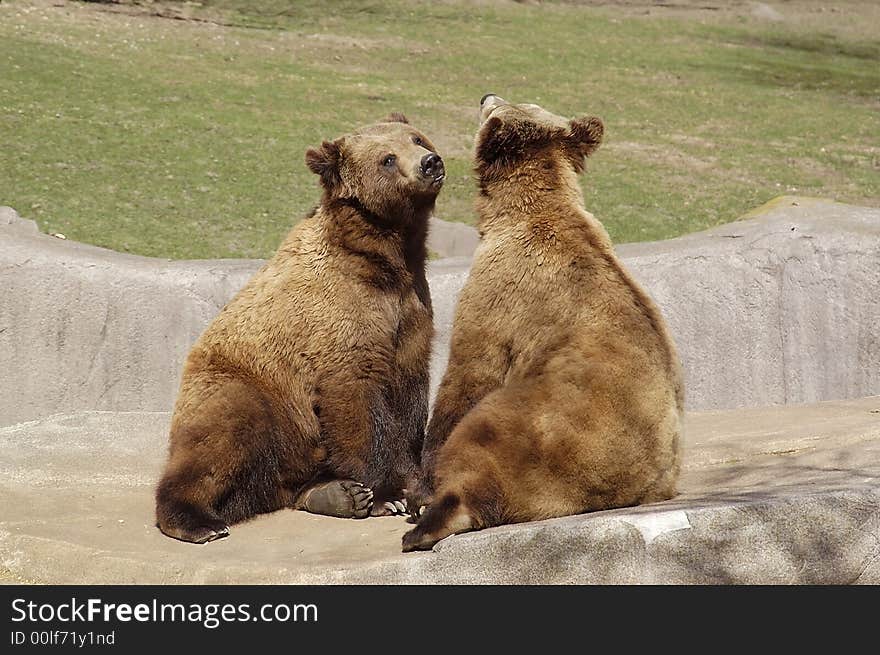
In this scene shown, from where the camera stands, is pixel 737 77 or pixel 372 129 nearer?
pixel 372 129

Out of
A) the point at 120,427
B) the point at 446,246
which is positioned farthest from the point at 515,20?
the point at 120,427

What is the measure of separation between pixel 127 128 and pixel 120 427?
7.37 metres

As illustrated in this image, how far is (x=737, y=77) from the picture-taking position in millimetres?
21391

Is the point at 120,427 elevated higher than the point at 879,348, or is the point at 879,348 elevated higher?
the point at 879,348

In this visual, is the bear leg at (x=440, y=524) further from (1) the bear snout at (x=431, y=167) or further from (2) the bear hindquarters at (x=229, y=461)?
(1) the bear snout at (x=431, y=167)

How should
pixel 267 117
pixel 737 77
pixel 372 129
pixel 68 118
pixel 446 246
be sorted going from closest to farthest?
1. pixel 372 129
2. pixel 446 246
3. pixel 68 118
4. pixel 267 117
5. pixel 737 77

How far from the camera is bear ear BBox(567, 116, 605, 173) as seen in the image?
6.15 meters

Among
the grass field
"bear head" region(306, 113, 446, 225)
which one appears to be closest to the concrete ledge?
"bear head" region(306, 113, 446, 225)

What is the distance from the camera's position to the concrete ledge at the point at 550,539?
476 centimetres

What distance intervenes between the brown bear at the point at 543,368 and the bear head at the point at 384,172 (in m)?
0.30

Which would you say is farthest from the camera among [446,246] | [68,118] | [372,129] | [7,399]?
[68,118]

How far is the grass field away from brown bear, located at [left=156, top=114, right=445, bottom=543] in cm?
517

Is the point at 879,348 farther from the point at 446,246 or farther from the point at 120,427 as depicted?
the point at 120,427

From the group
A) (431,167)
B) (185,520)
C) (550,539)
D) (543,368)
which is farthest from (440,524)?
(431,167)
